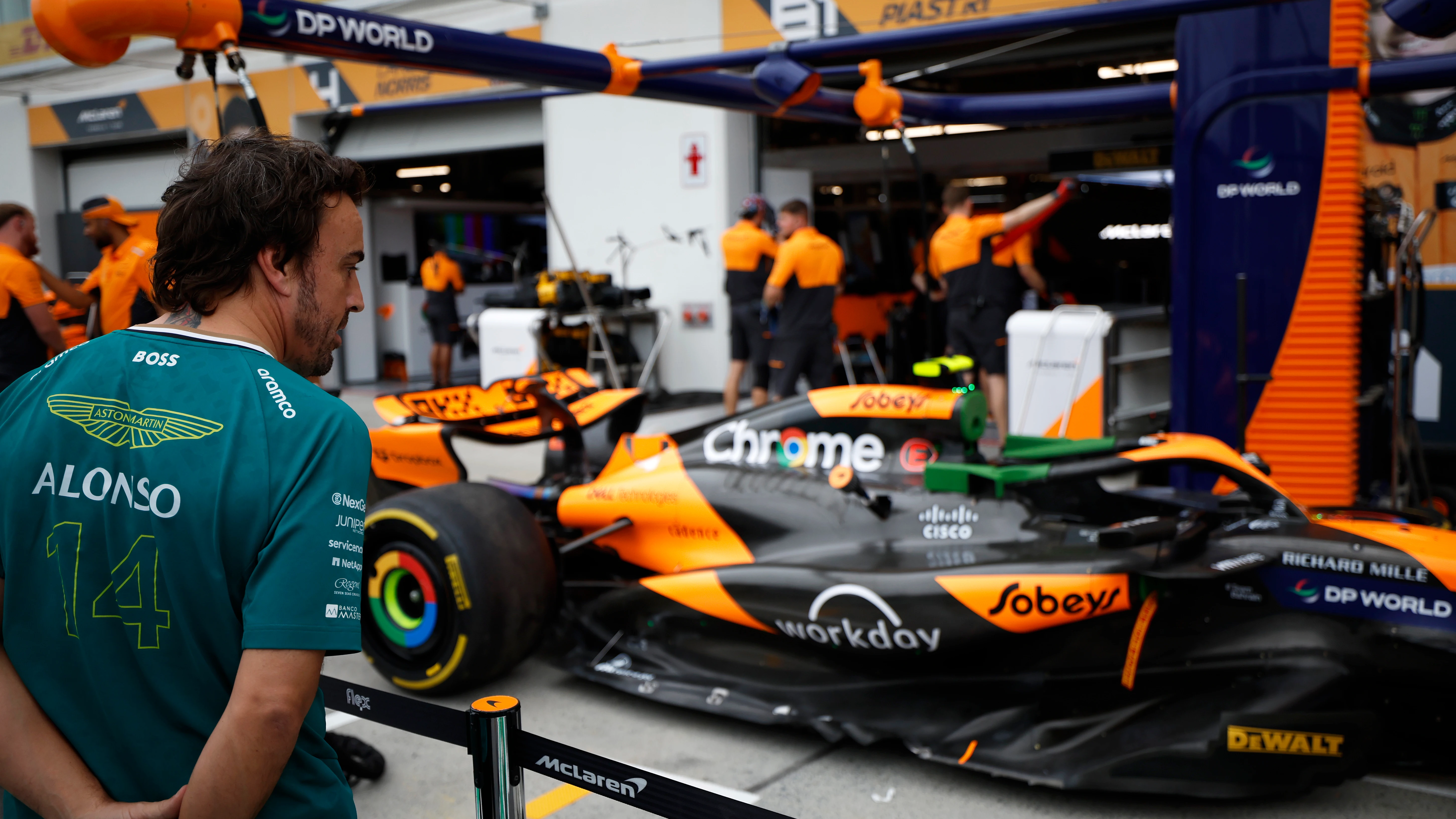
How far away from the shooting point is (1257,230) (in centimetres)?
529

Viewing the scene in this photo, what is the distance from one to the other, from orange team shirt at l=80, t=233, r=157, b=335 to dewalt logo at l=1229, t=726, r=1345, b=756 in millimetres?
4870

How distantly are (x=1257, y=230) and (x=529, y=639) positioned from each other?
3.78m

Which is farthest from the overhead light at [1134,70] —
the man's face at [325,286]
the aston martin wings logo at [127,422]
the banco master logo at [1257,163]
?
the aston martin wings logo at [127,422]

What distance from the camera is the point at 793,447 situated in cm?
434

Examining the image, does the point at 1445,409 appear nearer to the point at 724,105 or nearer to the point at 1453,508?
the point at 1453,508

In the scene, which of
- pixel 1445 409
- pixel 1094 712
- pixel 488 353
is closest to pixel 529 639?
pixel 1094 712

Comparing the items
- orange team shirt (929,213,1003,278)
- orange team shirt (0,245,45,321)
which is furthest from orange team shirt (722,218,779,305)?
orange team shirt (0,245,45,321)

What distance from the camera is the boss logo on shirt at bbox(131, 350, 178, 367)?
4.00 feet

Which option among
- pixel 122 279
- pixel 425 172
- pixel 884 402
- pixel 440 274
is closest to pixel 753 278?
pixel 122 279

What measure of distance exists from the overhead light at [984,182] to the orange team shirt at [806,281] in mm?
7492

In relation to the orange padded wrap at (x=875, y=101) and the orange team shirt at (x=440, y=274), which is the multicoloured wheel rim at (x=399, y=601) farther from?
the orange team shirt at (x=440, y=274)

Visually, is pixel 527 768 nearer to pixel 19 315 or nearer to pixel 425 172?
pixel 19 315

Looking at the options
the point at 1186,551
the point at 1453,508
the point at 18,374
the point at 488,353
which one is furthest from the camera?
the point at 488,353

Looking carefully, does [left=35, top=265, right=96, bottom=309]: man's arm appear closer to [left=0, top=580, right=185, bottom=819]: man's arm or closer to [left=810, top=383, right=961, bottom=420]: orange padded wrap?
[left=810, top=383, right=961, bottom=420]: orange padded wrap
